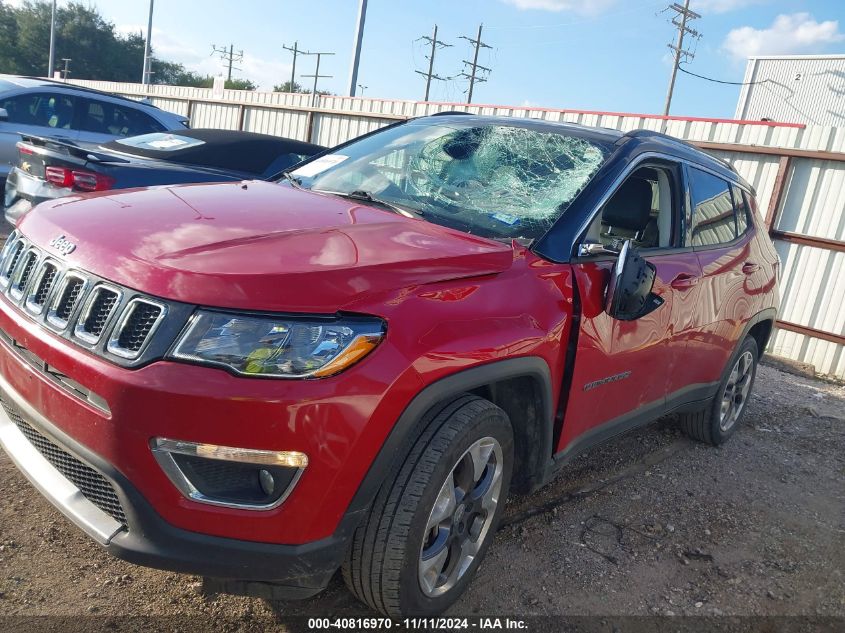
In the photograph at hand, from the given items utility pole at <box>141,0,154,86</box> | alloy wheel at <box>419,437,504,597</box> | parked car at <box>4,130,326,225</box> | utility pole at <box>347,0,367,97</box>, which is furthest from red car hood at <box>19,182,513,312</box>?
utility pole at <box>141,0,154,86</box>

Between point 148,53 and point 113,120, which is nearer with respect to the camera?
point 113,120

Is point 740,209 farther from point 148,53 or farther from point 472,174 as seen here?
point 148,53

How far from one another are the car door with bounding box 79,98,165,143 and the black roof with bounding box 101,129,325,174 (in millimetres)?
2939

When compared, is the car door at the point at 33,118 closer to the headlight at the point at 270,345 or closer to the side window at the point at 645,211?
the side window at the point at 645,211

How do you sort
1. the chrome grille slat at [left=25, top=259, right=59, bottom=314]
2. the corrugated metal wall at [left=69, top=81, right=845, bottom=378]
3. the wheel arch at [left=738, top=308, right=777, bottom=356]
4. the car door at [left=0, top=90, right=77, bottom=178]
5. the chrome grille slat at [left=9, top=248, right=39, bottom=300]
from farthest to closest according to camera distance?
the car door at [left=0, top=90, right=77, bottom=178]
the corrugated metal wall at [left=69, top=81, right=845, bottom=378]
the wheel arch at [left=738, top=308, right=777, bottom=356]
the chrome grille slat at [left=9, top=248, right=39, bottom=300]
the chrome grille slat at [left=25, top=259, right=59, bottom=314]

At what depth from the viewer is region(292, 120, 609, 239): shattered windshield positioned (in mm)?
2973

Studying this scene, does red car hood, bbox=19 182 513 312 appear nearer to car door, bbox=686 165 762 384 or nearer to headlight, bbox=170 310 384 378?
headlight, bbox=170 310 384 378

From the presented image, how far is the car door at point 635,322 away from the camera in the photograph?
288cm

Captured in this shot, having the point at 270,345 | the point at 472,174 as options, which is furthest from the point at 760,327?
the point at 270,345

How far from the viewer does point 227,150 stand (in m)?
6.12

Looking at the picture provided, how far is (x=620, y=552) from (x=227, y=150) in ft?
15.2

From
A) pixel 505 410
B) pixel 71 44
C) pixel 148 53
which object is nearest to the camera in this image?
pixel 505 410

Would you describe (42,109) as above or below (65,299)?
above

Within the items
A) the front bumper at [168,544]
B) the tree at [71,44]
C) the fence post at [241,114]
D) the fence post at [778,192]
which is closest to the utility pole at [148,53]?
the fence post at [241,114]
